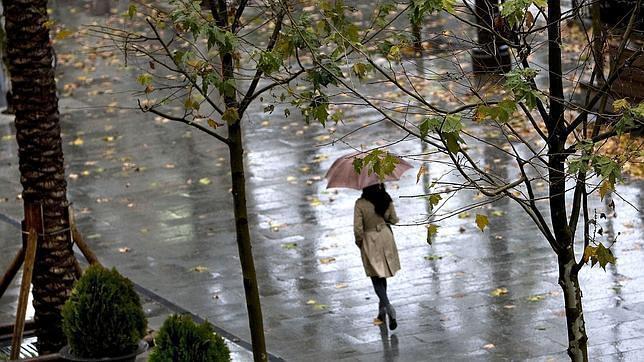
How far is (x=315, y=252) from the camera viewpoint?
15641 millimetres

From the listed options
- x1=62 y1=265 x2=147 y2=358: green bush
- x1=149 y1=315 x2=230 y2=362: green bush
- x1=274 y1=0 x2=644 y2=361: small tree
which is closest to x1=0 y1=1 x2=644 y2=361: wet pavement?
x1=274 y1=0 x2=644 y2=361: small tree

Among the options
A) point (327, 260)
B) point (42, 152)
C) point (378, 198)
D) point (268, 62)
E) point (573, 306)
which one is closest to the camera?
point (573, 306)

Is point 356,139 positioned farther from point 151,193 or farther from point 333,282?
point 333,282

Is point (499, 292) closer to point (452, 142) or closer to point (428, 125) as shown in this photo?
point (452, 142)

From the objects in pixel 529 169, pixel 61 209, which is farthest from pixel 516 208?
pixel 61 209

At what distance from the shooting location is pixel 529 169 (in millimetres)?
18328

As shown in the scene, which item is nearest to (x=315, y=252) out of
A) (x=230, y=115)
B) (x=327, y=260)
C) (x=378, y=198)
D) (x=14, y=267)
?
(x=327, y=260)

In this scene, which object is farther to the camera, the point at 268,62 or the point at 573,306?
the point at 268,62

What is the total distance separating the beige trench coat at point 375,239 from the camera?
42.1 ft

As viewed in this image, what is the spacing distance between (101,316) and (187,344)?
6.24 feet

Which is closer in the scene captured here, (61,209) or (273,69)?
(273,69)

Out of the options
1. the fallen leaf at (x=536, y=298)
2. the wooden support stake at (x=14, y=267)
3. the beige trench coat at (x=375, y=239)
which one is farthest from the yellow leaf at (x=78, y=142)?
the fallen leaf at (x=536, y=298)

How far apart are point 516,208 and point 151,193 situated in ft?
17.7

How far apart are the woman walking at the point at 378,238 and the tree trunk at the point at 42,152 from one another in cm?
282
